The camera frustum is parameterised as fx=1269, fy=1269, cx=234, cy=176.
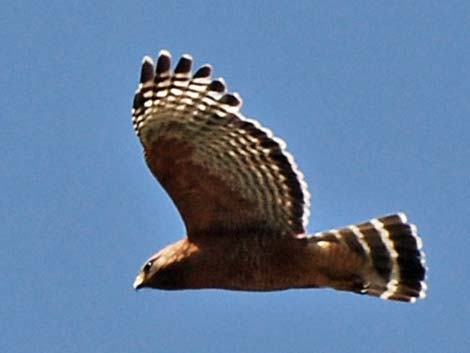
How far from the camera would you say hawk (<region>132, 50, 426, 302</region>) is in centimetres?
947

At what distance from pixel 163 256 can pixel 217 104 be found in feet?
4.12

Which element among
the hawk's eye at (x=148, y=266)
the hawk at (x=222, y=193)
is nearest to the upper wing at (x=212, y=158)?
the hawk at (x=222, y=193)

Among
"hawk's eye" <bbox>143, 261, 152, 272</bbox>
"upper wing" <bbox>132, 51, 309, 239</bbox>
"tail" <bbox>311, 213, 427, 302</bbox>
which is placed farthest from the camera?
"tail" <bbox>311, 213, 427, 302</bbox>

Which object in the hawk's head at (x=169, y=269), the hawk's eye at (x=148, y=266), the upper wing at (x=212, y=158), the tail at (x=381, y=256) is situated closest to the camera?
the upper wing at (x=212, y=158)

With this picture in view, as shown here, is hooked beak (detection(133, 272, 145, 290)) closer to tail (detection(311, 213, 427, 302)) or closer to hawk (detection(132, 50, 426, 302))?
hawk (detection(132, 50, 426, 302))

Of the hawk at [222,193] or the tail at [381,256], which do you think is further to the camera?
the tail at [381,256]

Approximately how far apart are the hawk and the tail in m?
0.04

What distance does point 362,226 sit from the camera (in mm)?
10188

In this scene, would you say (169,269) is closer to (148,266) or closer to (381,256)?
(148,266)

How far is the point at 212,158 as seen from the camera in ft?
31.2

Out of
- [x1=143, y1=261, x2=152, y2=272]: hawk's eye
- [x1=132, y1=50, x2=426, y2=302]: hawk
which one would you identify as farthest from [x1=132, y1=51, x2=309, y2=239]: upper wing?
[x1=143, y1=261, x2=152, y2=272]: hawk's eye

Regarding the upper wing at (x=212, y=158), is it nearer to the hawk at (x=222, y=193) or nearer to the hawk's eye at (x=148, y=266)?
the hawk at (x=222, y=193)

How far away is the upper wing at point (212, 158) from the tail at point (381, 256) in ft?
1.36

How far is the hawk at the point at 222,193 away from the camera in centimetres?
947
